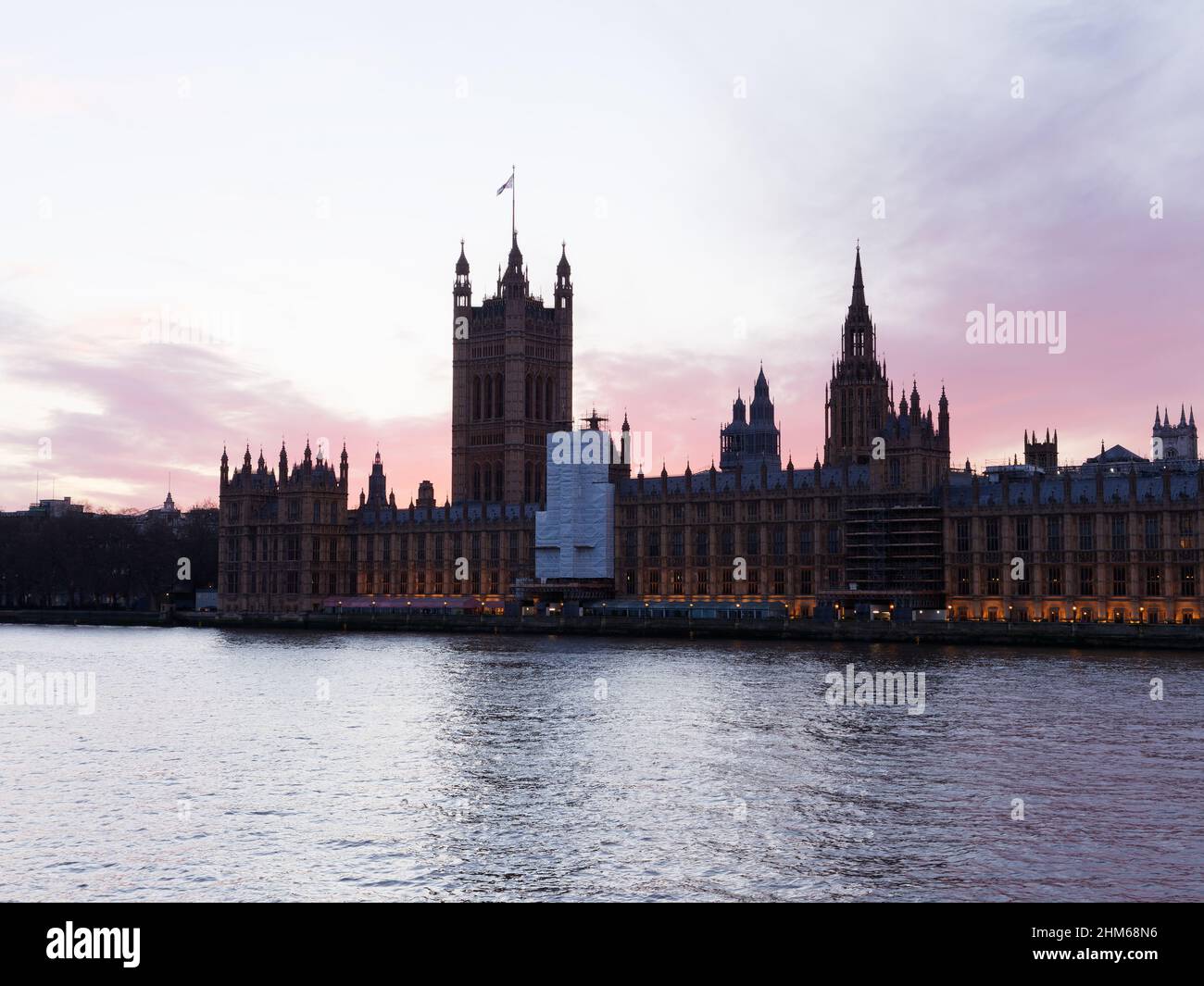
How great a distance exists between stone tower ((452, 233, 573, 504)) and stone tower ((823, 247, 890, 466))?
3669 cm

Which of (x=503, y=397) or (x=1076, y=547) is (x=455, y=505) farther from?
(x=1076, y=547)

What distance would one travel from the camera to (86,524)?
197750mm

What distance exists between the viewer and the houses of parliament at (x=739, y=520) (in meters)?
115

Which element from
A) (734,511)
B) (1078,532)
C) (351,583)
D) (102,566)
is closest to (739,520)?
(734,511)

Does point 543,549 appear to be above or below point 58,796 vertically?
above

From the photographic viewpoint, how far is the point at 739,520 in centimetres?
13800

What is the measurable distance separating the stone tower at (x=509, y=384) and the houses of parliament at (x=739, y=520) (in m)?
0.30

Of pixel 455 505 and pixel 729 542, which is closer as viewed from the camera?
pixel 729 542

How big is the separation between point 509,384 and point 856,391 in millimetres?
47385

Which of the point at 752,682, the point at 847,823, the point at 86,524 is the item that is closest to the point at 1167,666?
the point at 752,682

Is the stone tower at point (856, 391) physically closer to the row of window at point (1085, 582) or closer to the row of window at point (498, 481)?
the row of window at point (498, 481)
